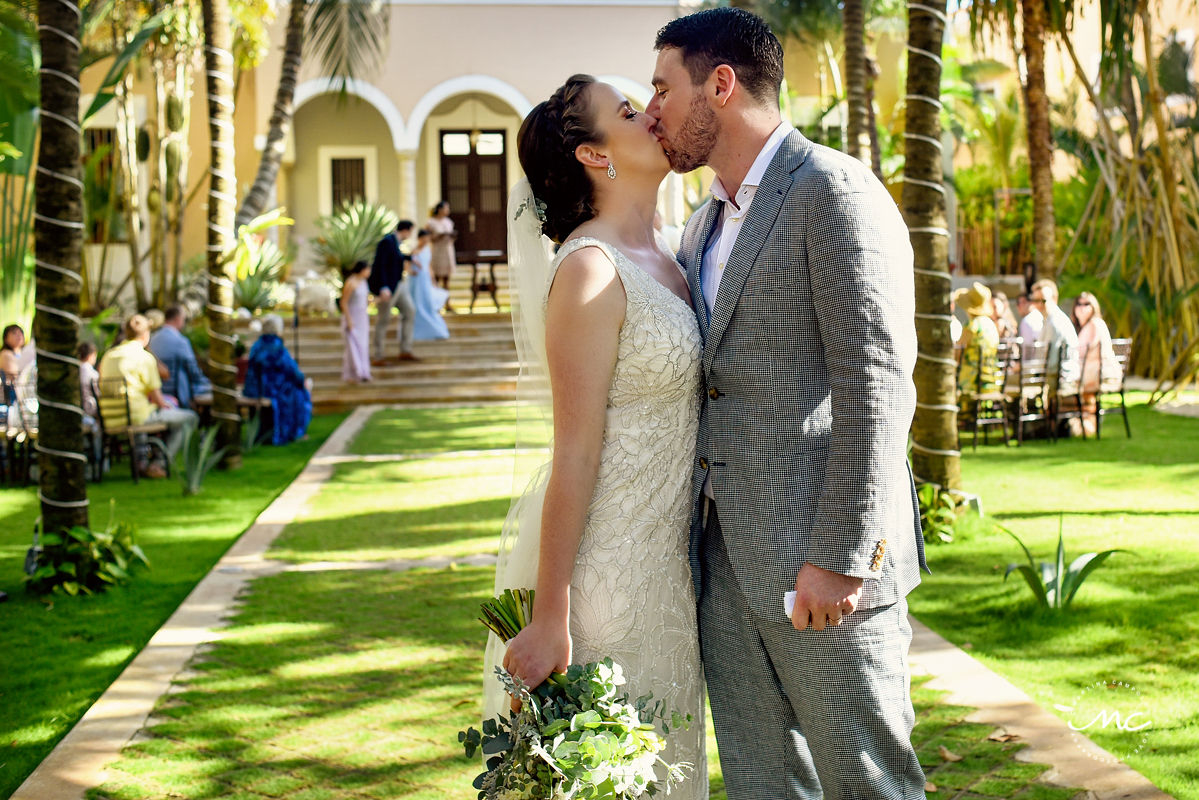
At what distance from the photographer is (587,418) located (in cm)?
255

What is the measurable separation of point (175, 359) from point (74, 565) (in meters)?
6.51

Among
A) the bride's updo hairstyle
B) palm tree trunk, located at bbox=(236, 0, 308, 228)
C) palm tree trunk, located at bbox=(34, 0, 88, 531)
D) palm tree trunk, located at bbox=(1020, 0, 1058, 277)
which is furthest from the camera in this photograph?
palm tree trunk, located at bbox=(1020, 0, 1058, 277)

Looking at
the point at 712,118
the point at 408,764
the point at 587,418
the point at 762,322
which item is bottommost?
the point at 408,764

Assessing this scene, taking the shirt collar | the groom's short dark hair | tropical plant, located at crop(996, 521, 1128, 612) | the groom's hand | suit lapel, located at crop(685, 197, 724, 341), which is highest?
the groom's short dark hair

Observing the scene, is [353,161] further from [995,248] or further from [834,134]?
[995,248]

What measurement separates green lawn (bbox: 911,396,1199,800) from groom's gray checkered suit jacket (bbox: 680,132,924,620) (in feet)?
6.32

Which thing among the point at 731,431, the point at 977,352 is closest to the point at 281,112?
the point at 977,352

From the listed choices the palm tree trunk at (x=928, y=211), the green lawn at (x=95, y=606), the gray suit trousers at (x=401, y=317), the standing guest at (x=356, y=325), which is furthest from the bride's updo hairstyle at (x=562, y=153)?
the gray suit trousers at (x=401, y=317)

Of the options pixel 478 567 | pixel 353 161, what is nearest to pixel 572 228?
pixel 478 567

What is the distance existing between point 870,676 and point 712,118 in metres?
1.29

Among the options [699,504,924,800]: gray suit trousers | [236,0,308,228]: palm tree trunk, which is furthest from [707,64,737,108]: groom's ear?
[236,0,308,228]: palm tree trunk

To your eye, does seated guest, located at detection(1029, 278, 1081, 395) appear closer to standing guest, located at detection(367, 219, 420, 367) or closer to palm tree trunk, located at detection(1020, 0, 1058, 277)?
palm tree trunk, located at detection(1020, 0, 1058, 277)

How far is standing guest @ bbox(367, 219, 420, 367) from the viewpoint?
16375 mm

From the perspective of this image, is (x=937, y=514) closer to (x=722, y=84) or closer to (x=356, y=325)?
(x=722, y=84)
